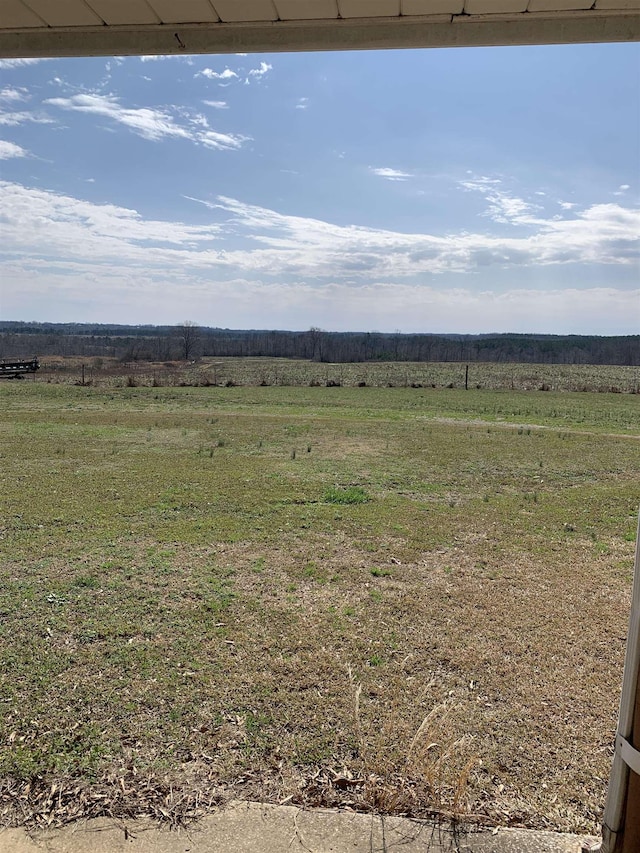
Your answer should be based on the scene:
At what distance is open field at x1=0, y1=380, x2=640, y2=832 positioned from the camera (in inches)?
82.4

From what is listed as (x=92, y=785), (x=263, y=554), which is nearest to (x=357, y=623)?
(x=263, y=554)

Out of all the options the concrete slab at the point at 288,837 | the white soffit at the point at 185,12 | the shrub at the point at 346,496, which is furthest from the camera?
the shrub at the point at 346,496

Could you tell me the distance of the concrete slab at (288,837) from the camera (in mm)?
1703

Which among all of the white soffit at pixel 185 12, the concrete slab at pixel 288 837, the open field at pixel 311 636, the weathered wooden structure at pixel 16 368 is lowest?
the open field at pixel 311 636

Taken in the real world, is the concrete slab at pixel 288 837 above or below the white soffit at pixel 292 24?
below

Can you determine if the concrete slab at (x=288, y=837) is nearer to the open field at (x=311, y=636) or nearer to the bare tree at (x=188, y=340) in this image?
the open field at (x=311, y=636)

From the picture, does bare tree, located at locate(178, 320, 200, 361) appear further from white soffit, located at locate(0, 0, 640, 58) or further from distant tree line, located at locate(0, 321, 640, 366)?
white soffit, located at locate(0, 0, 640, 58)

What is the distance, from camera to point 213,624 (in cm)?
338

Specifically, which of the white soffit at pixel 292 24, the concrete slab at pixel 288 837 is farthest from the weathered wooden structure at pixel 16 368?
the white soffit at pixel 292 24

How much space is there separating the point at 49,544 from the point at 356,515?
9.61 feet

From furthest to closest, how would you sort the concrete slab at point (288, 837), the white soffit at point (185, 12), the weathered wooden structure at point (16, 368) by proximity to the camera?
the weathered wooden structure at point (16, 368) → the concrete slab at point (288, 837) → the white soffit at point (185, 12)

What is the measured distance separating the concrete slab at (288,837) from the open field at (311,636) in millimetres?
105

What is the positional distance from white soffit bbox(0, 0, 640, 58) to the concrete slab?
228 centimetres

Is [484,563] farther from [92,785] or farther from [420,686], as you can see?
[92,785]
